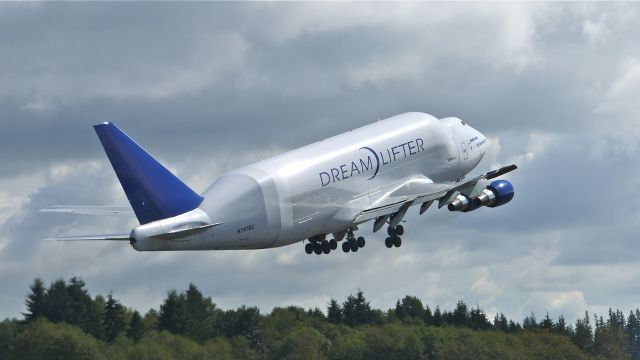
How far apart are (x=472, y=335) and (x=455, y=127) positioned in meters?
92.2

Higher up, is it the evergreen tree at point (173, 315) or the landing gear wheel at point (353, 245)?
the evergreen tree at point (173, 315)

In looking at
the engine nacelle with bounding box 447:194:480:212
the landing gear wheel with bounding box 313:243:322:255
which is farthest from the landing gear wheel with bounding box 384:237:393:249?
the engine nacelle with bounding box 447:194:480:212

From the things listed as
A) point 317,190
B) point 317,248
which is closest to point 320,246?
point 317,248

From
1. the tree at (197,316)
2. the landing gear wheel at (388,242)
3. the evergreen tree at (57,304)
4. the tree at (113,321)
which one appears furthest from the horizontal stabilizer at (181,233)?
the tree at (197,316)

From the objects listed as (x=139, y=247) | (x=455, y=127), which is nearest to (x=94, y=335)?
(x=455, y=127)

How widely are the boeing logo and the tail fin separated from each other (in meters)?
10.6

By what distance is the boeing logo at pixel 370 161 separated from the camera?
97.1 m

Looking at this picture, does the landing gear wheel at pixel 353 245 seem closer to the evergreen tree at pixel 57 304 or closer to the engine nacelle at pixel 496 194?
the engine nacelle at pixel 496 194

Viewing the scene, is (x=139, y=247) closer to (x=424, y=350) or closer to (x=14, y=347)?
(x=14, y=347)

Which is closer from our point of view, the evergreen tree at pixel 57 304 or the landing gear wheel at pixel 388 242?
the landing gear wheel at pixel 388 242

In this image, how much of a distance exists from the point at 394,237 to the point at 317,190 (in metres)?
9.48

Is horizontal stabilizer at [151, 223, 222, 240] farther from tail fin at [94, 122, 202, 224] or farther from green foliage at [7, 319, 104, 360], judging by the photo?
green foliage at [7, 319, 104, 360]

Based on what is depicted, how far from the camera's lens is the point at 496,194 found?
106500mm

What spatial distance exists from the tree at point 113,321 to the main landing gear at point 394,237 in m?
51.7
